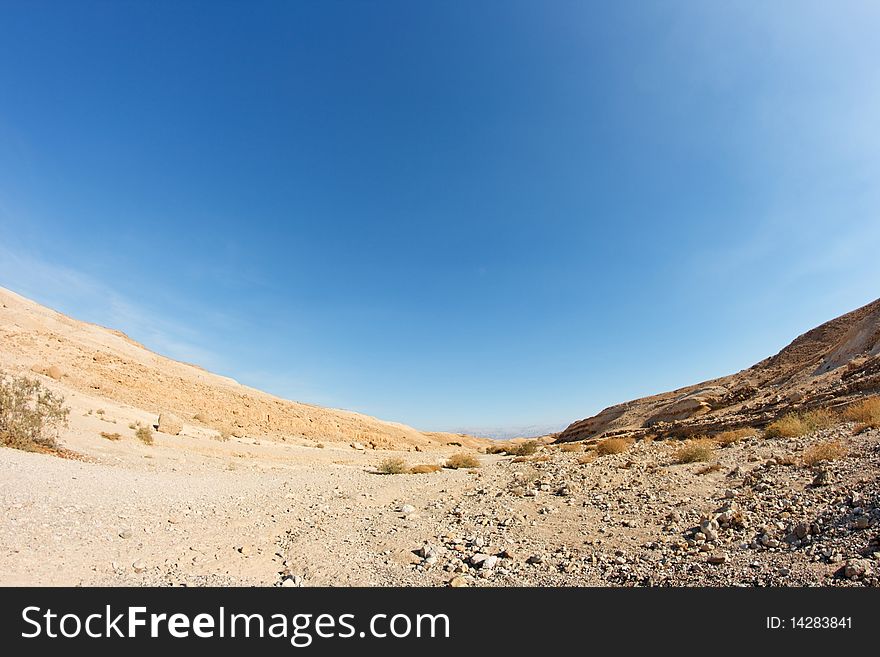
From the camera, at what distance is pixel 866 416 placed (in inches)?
471

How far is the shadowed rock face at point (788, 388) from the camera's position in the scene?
19719mm

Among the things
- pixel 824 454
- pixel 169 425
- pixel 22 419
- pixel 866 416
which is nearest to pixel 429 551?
pixel 824 454

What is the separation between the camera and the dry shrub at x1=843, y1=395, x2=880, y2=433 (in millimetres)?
10867

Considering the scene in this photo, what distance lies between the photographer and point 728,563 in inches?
207

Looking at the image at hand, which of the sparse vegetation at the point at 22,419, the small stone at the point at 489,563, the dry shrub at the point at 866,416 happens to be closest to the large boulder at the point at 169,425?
the sparse vegetation at the point at 22,419

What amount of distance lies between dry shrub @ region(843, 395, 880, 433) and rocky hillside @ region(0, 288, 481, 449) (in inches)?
1279

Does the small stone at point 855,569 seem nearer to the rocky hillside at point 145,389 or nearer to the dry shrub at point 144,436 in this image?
the dry shrub at point 144,436

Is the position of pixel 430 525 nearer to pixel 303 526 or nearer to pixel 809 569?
pixel 303 526

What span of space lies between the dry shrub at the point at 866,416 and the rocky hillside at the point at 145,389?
3248 cm

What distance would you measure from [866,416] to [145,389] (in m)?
41.5

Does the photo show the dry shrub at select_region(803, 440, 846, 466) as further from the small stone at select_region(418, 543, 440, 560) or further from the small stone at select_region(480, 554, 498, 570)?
the small stone at select_region(418, 543, 440, 560)

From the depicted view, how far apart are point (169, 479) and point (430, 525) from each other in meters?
9.14

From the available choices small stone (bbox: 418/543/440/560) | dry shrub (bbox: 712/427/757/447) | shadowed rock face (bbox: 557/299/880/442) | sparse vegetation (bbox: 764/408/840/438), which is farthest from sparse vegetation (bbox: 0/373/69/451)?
shadowed rock face (bbox: 557/299/880/442)
